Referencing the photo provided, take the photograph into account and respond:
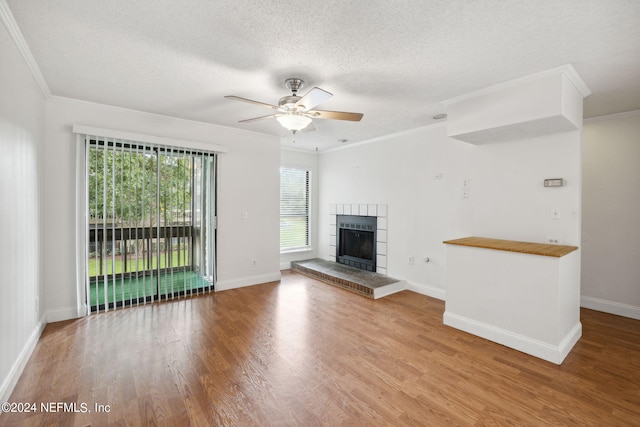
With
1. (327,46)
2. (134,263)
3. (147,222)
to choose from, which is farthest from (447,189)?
(134,263)

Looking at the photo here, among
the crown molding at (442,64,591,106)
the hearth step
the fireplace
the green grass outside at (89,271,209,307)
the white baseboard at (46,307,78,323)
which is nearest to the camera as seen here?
the crown molding at (442,64,591,106)

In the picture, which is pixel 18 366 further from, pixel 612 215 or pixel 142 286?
pixel 612 215

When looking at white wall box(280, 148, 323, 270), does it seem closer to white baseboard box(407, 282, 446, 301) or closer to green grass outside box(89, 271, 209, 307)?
green grass outside box(89, 271, 209, 307)

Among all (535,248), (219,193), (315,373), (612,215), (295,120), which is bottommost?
A: (315,373)

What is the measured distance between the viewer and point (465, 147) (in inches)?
147

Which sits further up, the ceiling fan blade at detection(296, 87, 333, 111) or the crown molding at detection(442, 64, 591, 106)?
the crown molding at detection(442, 64, 591, 106)

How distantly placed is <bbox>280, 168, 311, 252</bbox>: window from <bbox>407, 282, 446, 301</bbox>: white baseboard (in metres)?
2.43

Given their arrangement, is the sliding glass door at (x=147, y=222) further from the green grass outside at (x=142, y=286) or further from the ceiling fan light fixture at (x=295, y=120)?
the ceiling fan light fixture at (x=295, y=120)

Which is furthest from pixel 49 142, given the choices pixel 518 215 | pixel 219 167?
pixel 518 215

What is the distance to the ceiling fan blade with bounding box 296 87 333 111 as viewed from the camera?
213cm

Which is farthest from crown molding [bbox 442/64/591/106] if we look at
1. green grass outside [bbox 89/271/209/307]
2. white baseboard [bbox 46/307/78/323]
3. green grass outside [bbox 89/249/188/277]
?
white baseboard [bbox 46/307/78/323]

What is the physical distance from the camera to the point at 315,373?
7.28 feet

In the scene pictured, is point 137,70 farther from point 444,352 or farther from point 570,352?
point 570,352

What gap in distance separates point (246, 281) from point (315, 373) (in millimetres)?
2580
